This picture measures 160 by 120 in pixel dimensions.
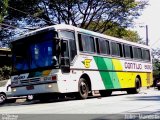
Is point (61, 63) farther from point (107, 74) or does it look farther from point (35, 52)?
point (107, 74)

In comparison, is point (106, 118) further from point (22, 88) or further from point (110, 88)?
point (110, 88)

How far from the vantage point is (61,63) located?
1580cm

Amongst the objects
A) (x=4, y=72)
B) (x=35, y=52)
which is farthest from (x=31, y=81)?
(x=4, y=72)

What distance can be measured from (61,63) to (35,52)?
4.51ft

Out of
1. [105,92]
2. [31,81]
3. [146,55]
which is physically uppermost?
[146,55]

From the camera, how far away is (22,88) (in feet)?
54.9

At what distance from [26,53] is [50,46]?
1.48 meters

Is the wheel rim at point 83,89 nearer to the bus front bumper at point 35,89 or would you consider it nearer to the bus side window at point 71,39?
the bus side window at point 71,39

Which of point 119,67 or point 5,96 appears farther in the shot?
point 5,96

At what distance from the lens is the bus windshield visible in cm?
1582

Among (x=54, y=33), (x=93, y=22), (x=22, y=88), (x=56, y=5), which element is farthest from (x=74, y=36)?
(x=93, y=22)

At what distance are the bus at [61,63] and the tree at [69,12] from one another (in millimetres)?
16415

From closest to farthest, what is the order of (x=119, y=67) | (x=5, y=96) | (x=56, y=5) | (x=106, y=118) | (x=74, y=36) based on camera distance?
(x=106, y=118) → (x=74, y=36) → (x=119, y=67) → (x=5, y=96) → (x=56, y=5)

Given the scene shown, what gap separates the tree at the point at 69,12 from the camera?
3631 centimetres
